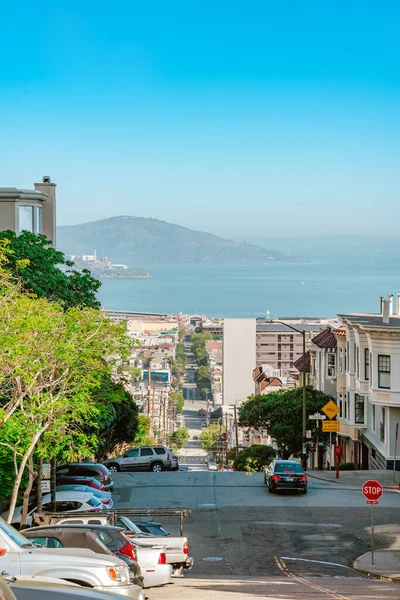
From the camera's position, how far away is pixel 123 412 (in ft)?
194

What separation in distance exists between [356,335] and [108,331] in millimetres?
26341

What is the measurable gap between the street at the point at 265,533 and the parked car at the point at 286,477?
44cm

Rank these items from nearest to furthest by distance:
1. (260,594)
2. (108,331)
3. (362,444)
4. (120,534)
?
(120,534), (260,594), (108,331), (362,444)

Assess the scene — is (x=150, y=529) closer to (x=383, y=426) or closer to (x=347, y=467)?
(x=383, y=426)

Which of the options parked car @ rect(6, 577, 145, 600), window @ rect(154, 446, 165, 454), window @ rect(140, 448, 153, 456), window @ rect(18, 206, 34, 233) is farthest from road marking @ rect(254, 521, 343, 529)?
parked car @ rect(6, 577, 145, 600)

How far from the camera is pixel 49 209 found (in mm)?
53125

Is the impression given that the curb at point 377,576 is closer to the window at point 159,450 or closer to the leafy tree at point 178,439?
the window at point 159,450

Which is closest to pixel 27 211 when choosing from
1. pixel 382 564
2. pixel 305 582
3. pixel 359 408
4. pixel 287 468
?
pixel 287 468

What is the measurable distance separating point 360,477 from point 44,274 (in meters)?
17.3

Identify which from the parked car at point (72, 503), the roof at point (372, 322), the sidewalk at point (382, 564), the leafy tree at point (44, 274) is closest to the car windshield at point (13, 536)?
the sidewalk at point (382, 564)

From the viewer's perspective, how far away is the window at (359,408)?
5581 cm

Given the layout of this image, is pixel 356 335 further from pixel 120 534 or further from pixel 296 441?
pixel 120 534

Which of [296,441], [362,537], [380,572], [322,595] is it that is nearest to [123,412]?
[296,441]

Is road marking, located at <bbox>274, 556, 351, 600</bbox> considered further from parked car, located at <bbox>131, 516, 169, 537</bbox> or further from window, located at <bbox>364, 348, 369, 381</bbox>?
window, located at <bbox>364, 348, 369, 381</bbox>
